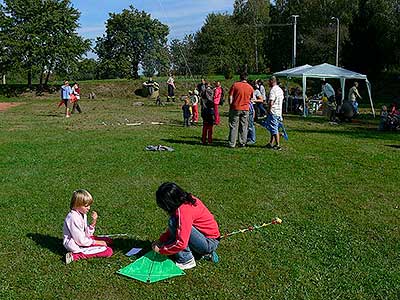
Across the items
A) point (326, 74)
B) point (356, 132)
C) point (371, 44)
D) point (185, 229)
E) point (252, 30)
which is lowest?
point (185, 229)

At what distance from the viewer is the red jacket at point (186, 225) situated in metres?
4.72

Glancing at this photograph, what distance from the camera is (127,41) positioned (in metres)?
54.7

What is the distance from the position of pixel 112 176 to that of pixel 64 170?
1197 mm

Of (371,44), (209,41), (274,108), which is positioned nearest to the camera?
(274,108)

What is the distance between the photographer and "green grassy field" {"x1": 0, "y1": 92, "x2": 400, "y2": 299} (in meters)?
4.54

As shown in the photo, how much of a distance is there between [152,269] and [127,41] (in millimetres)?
52195

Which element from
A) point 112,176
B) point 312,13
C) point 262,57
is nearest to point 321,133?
point 112,176

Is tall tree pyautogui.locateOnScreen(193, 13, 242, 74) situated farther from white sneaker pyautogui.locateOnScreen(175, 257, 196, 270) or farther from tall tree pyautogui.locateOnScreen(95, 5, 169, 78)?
white sneaker pyautogui.locateOnScreen(175, 257, 196, 270)

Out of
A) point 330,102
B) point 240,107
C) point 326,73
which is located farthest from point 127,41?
point 240,107

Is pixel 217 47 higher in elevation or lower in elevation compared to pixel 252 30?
lower

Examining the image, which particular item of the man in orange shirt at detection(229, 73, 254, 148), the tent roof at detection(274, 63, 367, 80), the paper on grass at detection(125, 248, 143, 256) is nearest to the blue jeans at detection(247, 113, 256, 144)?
the man in orange shirt at detection(229, 73, 254, 148)

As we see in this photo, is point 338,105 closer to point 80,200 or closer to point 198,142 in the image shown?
point 198,142

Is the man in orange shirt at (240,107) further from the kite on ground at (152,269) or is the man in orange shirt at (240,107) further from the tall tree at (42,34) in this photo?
the tall tree at (42,34)

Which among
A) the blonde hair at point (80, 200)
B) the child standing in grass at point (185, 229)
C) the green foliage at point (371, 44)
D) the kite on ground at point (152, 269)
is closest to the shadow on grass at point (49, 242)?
the blonde hair at point (80, 200)
